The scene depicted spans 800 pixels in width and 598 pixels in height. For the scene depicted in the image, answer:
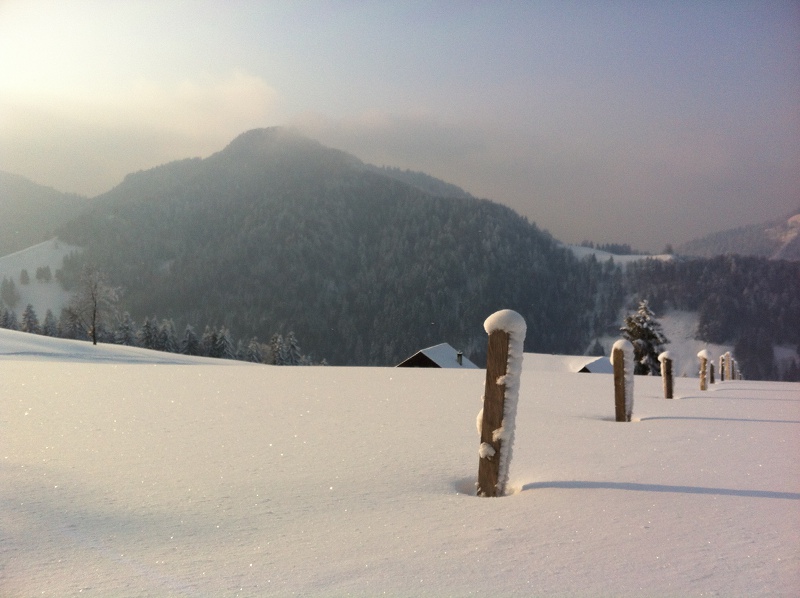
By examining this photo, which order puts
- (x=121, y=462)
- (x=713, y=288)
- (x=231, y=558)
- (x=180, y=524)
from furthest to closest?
(x=713, y=288)
(x=121, y=462)
(x=180, y=524)
(x=231, y=558)

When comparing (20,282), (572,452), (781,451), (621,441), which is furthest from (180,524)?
(20,282)

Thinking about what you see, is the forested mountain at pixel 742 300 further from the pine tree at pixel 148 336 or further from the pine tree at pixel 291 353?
the pine tree at pixel 148 336

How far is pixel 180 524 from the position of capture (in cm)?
318

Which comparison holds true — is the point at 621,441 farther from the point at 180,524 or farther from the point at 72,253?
the point at 72,253

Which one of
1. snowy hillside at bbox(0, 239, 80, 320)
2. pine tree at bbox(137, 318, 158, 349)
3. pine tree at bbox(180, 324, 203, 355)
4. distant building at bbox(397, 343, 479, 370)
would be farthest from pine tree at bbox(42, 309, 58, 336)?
snowy hillside at bbox(0, 239, 80, 320)

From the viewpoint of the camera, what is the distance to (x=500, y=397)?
392 centimetres

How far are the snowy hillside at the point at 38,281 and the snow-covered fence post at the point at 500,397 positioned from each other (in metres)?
171

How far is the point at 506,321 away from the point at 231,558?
2.28 meters

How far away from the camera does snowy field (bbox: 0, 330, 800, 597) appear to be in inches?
95.3

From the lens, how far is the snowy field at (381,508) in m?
2.42

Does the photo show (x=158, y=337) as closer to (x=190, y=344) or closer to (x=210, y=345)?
(x=190, y=344)

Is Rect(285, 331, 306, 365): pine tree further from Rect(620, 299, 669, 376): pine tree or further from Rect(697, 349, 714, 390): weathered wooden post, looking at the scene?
Rect(697, 349, 714, 390): weathered wooden post

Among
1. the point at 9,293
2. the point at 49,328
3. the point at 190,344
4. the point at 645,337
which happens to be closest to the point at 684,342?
the point at 645,337

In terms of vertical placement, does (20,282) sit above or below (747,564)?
above
